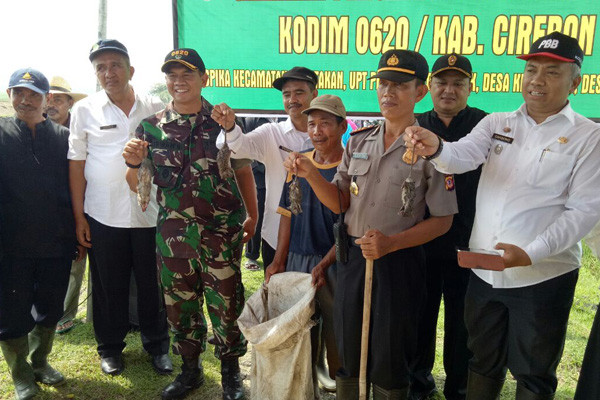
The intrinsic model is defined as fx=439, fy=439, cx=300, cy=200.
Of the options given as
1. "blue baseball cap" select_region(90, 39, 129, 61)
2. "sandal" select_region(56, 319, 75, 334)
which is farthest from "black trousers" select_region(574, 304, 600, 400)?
"sandal" select_region(56, 319, 75, 334)

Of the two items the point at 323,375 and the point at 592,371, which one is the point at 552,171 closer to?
the point at 592,371

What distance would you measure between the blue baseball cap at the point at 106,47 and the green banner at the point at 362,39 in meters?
0.86

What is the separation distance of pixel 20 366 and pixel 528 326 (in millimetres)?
3487

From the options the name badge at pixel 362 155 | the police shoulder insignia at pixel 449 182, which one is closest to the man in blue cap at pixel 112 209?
the name badge at pixel 362 155

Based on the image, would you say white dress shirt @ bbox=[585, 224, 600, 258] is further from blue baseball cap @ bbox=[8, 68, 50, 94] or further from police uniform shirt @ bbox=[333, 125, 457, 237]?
blue baseball cap @ bbox=[8, 68, 50, 94]

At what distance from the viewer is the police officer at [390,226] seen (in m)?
2.38

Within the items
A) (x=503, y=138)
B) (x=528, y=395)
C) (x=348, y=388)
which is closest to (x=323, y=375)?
(x=348, y=388)

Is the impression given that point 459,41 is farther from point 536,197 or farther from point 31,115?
point 31,115

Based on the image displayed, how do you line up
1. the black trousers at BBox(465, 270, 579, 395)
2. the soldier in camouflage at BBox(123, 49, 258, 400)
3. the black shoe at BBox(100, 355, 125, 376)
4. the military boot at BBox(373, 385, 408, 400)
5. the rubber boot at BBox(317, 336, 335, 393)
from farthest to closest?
the black shoe at BBox(100, 355, 125, 376) → the rubber boot at BBox(317, 336, 335, 393) → the soldier in camouflage at BBox(123, 49, 258, 400) → the military boot at BBox(373, 385, 408, 400) → the black trousers at BBox(465, 270, 579, 395)

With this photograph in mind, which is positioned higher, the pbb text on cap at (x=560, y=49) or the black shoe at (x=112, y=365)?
the pbb text on cap at (x=560, y=49)

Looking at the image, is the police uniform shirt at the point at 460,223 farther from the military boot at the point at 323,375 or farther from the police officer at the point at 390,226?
the military boot at the point at 323,375

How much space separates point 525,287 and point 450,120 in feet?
4.50

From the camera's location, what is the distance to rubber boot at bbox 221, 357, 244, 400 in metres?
3.26

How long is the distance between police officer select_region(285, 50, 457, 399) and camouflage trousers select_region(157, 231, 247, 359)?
0.93 metres
